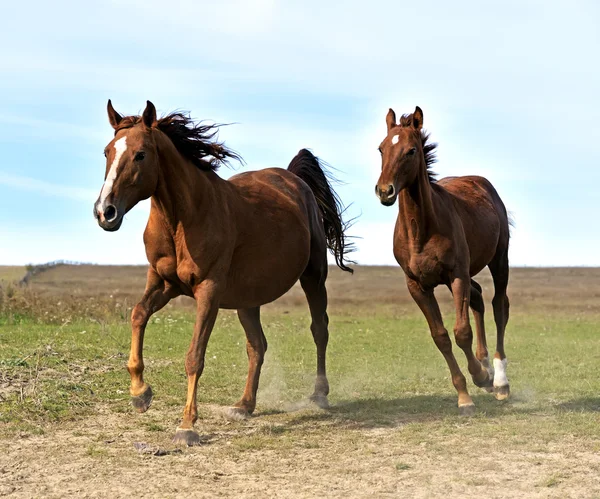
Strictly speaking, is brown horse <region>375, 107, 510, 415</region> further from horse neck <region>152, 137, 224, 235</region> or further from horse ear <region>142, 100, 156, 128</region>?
horse ear <region>142, 100, 156, 128</region>

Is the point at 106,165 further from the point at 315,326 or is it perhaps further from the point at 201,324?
the point at 315,326

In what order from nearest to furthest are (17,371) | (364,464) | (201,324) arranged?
→ 1. (364,464)
2. (201,324)
3. (17,371)

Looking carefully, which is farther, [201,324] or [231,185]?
[231,185]

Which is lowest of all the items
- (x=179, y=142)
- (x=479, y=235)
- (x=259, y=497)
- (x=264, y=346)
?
(x=259, y=497)

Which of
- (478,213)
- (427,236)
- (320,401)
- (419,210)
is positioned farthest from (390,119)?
(320,401)

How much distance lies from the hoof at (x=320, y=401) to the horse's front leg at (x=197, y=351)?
2.49 meters

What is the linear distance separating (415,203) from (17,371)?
5708 mm

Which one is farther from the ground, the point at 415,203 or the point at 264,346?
the point at 415,203

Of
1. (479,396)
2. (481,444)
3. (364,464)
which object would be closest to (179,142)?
(364,464)

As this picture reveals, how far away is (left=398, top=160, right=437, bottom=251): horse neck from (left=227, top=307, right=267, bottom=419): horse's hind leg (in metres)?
2.16

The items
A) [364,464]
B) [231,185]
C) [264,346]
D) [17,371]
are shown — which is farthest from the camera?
[17,371]

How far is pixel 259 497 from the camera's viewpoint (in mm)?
5957

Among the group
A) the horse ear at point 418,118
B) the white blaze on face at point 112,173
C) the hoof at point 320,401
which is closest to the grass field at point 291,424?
the hoof at point 320,401

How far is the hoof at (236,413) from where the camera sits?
903cm
